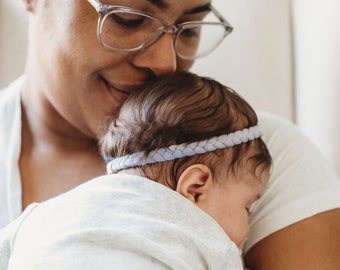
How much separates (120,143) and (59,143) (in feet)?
1.33

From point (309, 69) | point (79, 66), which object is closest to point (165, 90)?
point (79, 66)

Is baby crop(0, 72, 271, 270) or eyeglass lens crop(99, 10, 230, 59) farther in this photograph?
eyeglass lens crop(99, 10, 230, 59)

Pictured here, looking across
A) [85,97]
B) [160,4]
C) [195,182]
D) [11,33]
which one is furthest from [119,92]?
[11,33]

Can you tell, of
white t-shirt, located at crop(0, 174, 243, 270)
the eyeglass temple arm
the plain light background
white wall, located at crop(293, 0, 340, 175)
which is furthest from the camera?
the plain light background

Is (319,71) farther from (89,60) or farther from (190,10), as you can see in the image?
(89,60)

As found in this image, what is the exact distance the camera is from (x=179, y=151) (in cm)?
97

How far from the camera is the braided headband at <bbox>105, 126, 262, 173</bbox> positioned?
38.2 inches

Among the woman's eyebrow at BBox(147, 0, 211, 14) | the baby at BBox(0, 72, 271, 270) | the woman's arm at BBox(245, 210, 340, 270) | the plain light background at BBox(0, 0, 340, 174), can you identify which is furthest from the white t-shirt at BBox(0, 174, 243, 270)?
the plain light background at BBox(0, 0, 340, 174)

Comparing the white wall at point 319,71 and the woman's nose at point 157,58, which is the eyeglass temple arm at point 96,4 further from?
the white wall at point 319,71

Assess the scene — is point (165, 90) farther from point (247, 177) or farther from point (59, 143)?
point (59, 143)

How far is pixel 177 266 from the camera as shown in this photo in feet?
2.81

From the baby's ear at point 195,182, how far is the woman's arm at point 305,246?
0.85 feet

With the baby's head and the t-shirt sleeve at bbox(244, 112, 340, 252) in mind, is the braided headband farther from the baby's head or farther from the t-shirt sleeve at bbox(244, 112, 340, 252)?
the t-shirt sleeve at bbox(244, 112, 340, 252)

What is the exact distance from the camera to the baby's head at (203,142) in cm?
98
